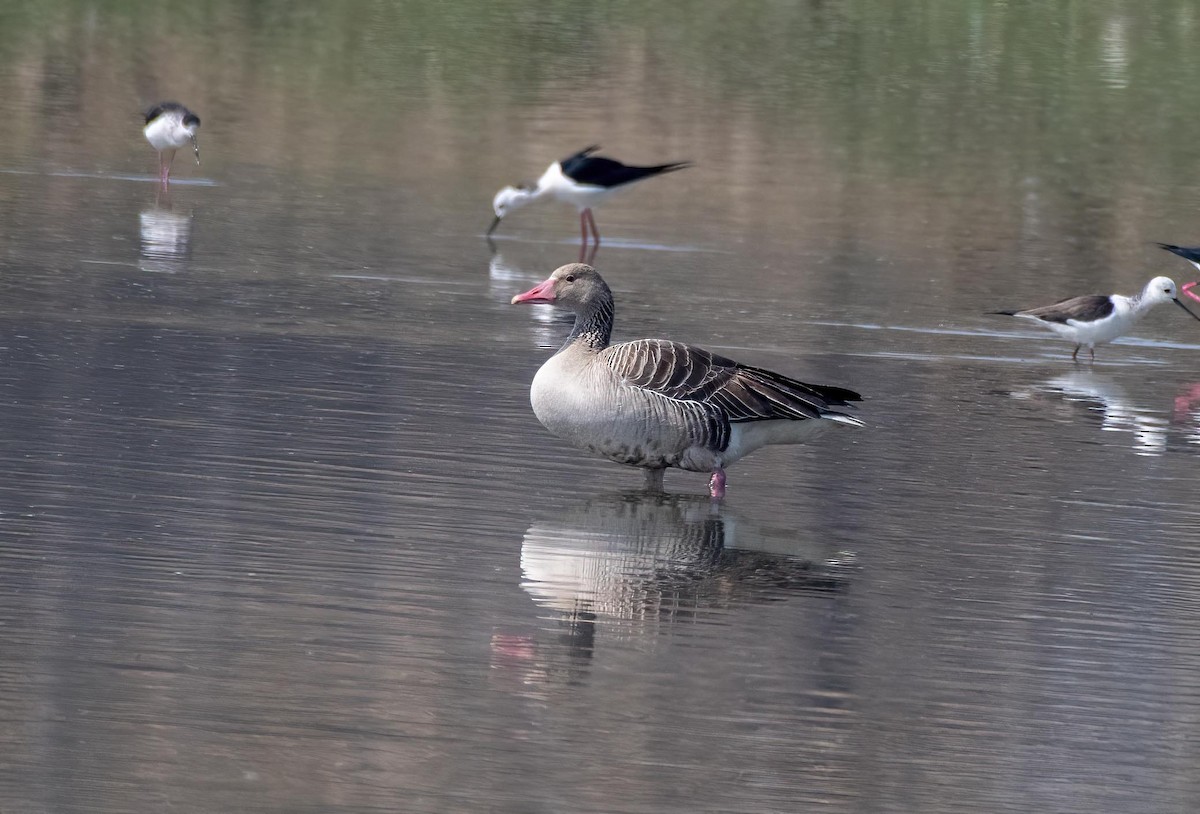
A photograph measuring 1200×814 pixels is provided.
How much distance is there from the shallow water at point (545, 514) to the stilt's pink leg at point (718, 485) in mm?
92

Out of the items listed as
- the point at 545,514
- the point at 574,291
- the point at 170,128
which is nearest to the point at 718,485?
the point at 545,514

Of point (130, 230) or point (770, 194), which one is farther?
point (770, 194)

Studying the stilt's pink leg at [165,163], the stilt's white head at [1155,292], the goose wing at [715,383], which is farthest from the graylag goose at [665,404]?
the stilt's pink leg at [165,163]

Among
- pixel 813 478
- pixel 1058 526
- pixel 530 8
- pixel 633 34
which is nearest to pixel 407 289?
pixel 813 478

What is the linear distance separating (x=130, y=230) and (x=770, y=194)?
341 inches

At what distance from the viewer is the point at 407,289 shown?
1691 centimetres

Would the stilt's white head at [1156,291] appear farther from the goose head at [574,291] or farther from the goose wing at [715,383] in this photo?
the goose head at [574,291]

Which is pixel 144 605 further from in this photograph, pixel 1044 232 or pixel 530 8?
pixel 530 8

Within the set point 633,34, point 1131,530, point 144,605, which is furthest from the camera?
point 633,34

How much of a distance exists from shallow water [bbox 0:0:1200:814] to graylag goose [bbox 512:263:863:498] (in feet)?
0.86

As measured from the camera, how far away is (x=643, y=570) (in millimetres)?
8820

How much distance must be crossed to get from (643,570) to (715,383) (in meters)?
2.08

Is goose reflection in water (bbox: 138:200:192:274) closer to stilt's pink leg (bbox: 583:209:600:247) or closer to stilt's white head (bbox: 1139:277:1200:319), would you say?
stilt's pink leg (bbox: 583:209:600:247)

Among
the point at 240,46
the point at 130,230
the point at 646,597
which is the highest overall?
the point at 240,46
